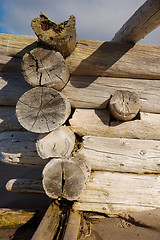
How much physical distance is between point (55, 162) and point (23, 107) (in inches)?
30.0

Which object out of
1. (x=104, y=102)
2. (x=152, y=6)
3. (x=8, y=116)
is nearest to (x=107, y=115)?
(x=104, y=102)

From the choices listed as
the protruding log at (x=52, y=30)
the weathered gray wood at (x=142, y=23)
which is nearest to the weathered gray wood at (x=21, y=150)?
the protruding log at (x=52, y=30)

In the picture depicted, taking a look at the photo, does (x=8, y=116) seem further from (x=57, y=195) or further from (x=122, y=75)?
(x=122, y=75)

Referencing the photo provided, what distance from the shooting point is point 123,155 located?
8.39 feet

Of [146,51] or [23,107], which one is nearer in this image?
[23,107]

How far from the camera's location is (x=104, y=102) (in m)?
2.68

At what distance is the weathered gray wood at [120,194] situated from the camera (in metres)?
2.45

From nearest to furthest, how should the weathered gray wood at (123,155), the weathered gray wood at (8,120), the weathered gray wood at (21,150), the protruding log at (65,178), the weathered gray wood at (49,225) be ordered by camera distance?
the weathered gray wood at (49,225), the protruding log at (65,178), the weathered gray wood at (123,155), the weathered gray wood at (21,150), the weathered gray wood at (8,120)

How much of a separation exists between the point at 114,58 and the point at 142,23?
0.69 m

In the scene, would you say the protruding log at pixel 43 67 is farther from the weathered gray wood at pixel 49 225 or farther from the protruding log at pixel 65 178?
the weathered gray wood at pixel 49 225

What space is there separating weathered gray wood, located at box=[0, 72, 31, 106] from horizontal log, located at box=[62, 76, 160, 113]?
31.3 inches

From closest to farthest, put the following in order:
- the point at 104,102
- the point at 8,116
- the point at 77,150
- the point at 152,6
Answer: the point at 152,6 → the point at 77,150 → the point at 104,102 → the point at 8,116

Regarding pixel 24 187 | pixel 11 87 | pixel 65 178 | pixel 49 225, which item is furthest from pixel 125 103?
pixel 24 187

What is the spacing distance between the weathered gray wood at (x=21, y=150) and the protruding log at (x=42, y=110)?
81 centimetres
